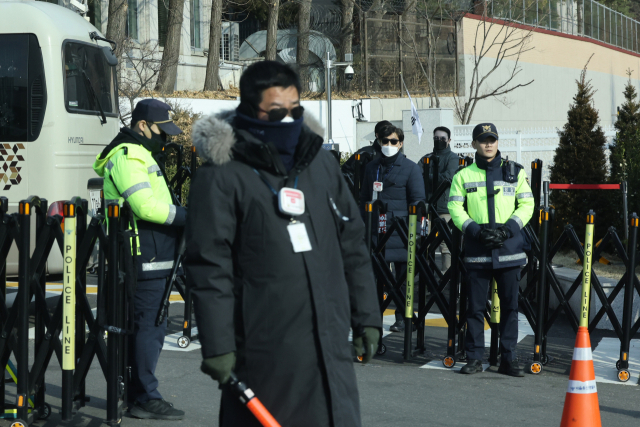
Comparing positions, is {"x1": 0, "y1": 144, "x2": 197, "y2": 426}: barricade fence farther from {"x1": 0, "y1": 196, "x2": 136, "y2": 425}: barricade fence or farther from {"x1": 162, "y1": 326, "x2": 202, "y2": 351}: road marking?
{"x1": 162, "y1": 326, "x2": 202, "y2": 351}: road marking

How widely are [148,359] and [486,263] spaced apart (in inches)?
108

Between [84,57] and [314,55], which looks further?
[314,55]

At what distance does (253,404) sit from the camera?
297 cm

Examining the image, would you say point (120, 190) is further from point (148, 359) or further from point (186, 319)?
point (186, 319)

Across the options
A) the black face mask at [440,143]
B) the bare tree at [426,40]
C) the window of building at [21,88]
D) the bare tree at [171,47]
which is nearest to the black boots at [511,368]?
the black face mask at [440,143]

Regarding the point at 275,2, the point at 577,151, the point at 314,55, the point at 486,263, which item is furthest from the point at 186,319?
the point at 314,55

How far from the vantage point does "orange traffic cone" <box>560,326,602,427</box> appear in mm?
4473

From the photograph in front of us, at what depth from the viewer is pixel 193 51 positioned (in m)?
32.0

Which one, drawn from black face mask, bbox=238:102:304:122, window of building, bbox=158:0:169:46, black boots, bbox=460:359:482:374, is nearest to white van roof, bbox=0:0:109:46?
black boots, bbox=460:359:482:374

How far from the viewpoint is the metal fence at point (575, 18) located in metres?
27.5

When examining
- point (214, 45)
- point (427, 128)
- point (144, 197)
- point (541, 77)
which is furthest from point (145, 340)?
point (541, 77)

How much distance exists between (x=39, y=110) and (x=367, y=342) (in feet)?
23.6

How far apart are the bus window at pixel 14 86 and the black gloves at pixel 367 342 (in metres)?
7.09

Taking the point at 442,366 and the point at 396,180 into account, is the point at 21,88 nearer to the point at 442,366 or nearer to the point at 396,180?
the point at 396,180
